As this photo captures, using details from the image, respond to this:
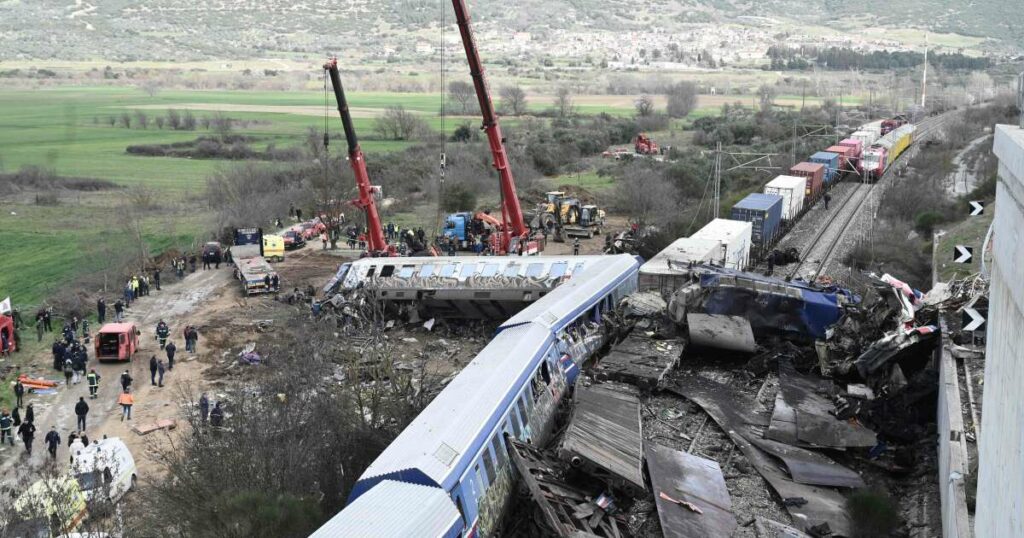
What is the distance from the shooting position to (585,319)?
24172mm

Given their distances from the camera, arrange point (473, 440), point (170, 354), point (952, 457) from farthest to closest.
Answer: point (170, 354)
point (952, 457)
point (473, 440)

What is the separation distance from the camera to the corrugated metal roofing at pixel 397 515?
10625 mm

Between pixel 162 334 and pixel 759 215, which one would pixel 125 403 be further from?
pixel 759 215

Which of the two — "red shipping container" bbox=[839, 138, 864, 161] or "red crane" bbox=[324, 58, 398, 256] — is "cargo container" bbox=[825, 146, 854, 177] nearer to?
"red shipping container" bbox=[839, 138, 864, 161]

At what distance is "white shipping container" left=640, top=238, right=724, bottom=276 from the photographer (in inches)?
1176

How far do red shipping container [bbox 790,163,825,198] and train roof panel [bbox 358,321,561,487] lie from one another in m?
36.5

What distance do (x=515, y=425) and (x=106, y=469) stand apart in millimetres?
7771

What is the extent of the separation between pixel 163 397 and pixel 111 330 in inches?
188

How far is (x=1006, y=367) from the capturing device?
8992mm

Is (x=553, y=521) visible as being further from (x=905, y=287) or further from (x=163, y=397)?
(x=163, y=397)

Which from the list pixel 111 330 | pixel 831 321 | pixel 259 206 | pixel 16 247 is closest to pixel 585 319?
pixel 831 321

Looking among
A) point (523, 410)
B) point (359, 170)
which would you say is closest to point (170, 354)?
point (359, 170)

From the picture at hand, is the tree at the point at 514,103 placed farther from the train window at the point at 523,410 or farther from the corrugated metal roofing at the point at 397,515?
the corrugated metal roofing at the point at 397,515

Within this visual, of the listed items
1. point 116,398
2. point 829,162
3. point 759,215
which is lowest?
point 116,398
